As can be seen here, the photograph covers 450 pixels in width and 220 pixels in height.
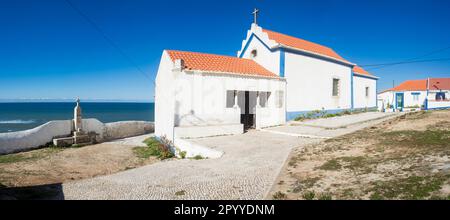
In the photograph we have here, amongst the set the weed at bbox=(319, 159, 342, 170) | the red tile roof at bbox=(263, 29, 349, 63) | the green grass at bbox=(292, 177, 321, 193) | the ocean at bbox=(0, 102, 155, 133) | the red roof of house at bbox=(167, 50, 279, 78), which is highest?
the red tile roof at bbox=(263, 29, 349, 63)

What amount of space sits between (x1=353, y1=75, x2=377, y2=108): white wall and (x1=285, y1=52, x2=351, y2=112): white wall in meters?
A: 2.19

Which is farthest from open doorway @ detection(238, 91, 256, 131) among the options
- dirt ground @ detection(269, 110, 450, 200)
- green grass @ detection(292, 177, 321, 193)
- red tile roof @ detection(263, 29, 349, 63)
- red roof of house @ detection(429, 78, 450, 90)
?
red roof of house @ detection(429, 78, 450, 90)

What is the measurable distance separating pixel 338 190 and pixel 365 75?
82.0ft

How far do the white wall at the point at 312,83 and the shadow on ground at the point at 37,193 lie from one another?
1476cm

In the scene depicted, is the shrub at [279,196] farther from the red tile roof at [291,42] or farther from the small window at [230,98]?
the red tile roof at [291,42]

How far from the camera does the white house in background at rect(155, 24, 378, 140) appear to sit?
1375cm

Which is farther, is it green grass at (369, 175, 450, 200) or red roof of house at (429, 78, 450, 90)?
red roof of house at (429, 78, 450, 90)

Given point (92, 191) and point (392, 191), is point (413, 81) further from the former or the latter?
point (92, 191)

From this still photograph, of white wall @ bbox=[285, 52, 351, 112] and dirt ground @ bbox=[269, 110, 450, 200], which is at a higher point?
white wall @ bbox=[285, 52, 351, 112]

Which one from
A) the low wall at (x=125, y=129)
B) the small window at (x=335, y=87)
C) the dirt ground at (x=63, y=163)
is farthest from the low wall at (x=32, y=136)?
the small window at (x=335, y=87)

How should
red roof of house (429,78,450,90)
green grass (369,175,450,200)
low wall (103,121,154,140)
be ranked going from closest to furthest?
green grass (369,175,450,200)
low wall (103,121,154,140)
red roof of house (429,78,450,90)

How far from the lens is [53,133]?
51.7 feet

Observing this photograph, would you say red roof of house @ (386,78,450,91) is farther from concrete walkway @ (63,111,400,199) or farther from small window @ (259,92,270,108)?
concrete walkway @ (63,111,400,199)
